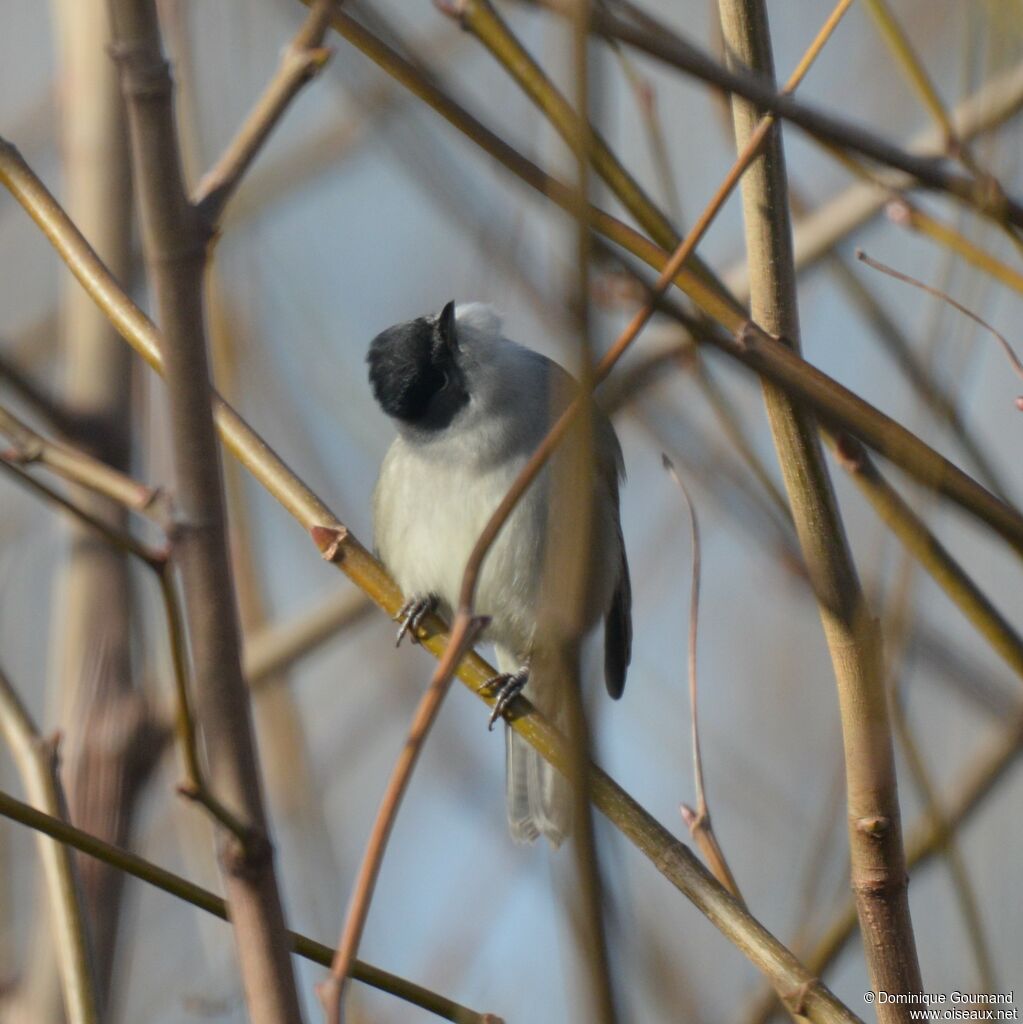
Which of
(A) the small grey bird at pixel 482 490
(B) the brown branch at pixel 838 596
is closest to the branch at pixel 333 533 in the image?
(B) the brown branch at pixel 838 596

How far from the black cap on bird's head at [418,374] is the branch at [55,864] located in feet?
6.96

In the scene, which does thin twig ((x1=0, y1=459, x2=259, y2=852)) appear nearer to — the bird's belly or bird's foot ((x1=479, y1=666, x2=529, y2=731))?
bird's foot ((x1=479, y1=666, x2=529, y2=731))

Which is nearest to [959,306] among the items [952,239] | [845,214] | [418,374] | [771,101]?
[952,239]

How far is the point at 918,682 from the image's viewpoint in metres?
4.07

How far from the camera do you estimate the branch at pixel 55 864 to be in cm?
170

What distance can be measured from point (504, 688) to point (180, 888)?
147 cm

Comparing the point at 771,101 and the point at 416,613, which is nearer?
the point at 771,101

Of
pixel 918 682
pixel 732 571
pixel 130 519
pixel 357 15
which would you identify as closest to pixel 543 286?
pixel 357 15

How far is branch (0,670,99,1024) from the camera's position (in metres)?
1.70

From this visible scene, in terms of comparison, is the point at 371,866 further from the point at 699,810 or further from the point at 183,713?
the point at 699,810

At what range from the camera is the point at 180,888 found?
4.83 ft

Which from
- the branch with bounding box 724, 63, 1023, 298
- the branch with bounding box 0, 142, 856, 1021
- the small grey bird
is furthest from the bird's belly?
the branch with bounding box 0, 142, 856, 1021

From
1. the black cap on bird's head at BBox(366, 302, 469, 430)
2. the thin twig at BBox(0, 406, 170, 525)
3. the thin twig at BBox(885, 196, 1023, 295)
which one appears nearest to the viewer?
the thin twig at BBox(0, 406, 170, 525)

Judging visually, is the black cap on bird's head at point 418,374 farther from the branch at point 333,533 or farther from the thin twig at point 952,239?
the thin twig at point 952,239
